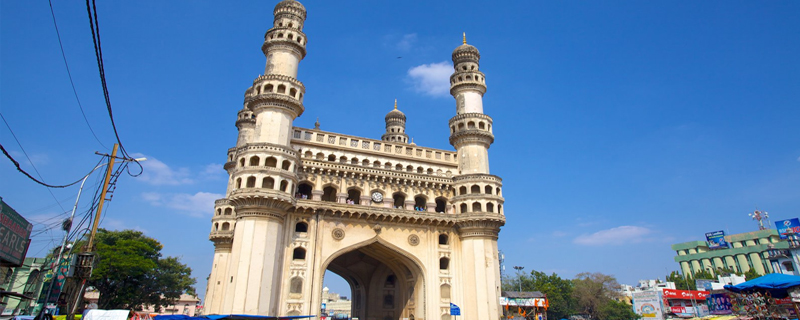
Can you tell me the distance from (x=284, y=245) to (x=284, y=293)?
10.5 ft

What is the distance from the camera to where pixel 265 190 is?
31.4 meters

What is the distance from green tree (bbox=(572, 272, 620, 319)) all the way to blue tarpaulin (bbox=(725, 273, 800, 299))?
5485 centimetres

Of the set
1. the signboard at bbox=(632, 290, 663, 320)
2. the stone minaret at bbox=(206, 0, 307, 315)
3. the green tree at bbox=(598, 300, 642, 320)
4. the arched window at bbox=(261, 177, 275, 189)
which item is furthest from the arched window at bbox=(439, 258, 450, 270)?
the green tree at bbox=(598, 300, 642, 320)

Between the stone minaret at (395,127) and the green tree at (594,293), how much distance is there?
115 ft

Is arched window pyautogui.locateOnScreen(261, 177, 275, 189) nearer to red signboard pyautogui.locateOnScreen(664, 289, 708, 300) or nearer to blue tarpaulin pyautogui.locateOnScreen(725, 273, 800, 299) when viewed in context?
blue tarpaulin pyautogui.locateOnScreen(725, 273, 800, 299)

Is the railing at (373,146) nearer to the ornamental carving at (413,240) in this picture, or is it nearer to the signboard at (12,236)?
the ornamental carving at (413,240)

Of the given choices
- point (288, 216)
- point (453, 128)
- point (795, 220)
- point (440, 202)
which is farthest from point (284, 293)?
point (795, 220)

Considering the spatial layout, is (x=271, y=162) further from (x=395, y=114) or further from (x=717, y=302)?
(x=717, y=302)

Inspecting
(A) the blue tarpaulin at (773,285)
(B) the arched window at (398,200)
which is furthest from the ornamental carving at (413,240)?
(A) the blue tarpaulin at (773,285)

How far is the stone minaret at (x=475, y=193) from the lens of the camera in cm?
3541

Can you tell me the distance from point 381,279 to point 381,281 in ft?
0.58

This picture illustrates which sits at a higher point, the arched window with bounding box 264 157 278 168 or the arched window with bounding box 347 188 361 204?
the arched window with bounding box 264 157 278 168

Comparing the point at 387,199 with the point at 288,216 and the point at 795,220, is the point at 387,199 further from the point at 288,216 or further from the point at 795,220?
the point at 795,220

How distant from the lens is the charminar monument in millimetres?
31609
